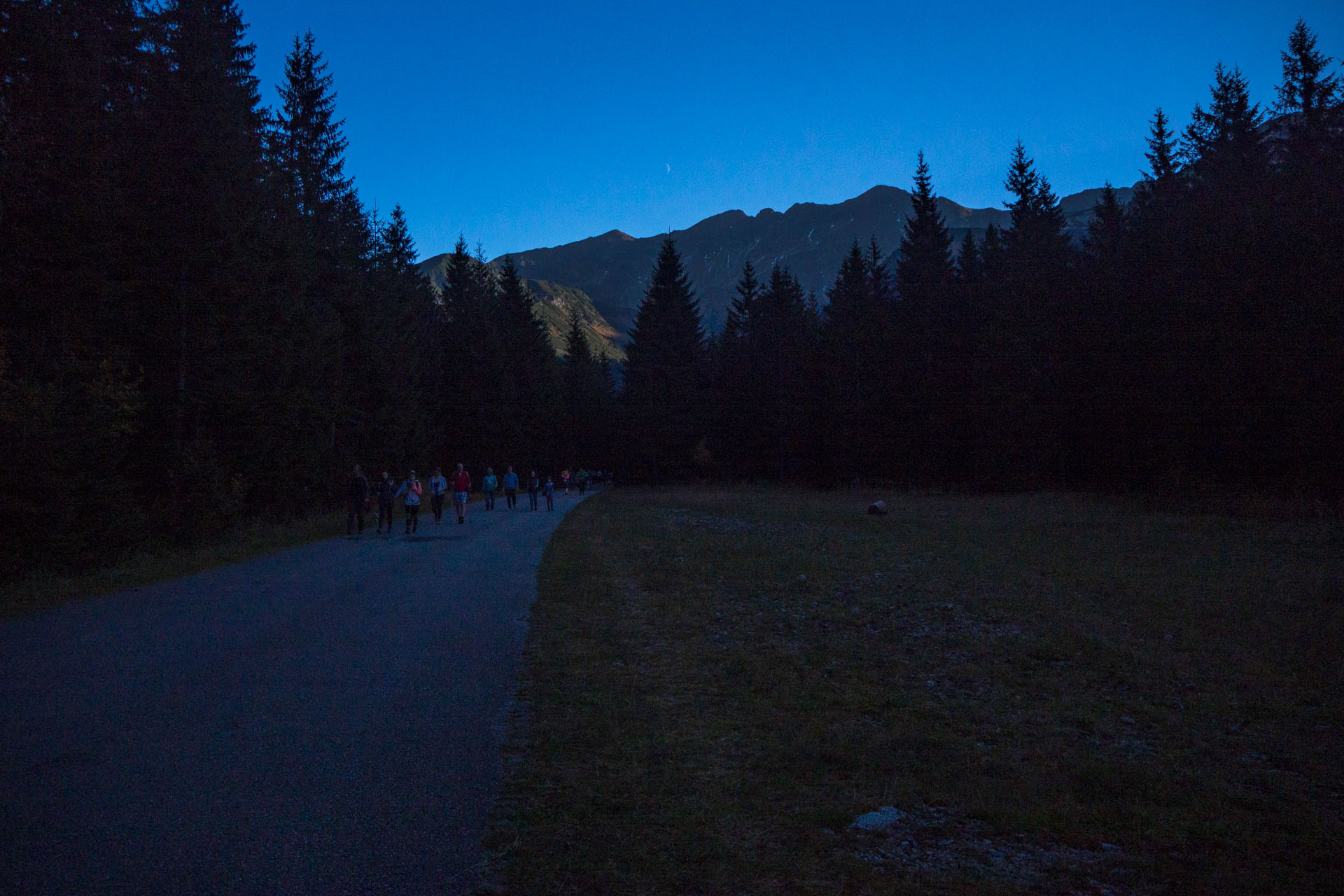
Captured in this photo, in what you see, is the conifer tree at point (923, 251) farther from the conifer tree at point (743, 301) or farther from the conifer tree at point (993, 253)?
the conifer tree at point (743, 301)

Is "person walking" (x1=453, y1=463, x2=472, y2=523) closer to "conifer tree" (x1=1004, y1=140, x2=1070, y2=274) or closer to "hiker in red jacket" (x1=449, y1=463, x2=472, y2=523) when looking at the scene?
"hiker in red jacket" (x1=449, y1=463, x2=472, y2=523)

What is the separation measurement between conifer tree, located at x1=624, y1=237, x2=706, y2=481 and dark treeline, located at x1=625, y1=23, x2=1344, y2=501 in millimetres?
310

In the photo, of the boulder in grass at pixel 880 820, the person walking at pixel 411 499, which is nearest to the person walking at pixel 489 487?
the person walking at pixel 411 499

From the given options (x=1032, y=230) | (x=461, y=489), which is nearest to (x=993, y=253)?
(x=1032, y=230)

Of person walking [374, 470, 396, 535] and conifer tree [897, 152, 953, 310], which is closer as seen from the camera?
person walking [374, 470, 396, 535]

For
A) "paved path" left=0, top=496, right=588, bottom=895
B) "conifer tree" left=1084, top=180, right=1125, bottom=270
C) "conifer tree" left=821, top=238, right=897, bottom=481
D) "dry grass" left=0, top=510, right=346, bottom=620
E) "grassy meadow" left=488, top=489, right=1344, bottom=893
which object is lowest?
Answer: "grassy meadow" left=488, top=489, right=1344, bottom=893

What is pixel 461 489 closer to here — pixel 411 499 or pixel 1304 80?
pixel 411 499

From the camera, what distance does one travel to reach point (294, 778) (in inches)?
180

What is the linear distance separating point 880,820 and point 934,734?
1678mm

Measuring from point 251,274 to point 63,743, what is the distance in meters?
20.4

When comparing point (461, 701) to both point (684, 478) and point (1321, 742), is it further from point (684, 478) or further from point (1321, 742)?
point (684, 478)

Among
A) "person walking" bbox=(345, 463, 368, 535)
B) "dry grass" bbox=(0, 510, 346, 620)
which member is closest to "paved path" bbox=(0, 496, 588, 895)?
"dry grass" bbox=(0, 510, 346, 620)

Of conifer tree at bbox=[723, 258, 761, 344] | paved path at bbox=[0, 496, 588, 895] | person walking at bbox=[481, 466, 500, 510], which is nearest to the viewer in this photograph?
paved path at bbox=[0, 496, 588, 895]

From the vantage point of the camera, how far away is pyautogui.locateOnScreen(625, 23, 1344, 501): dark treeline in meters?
24.1
